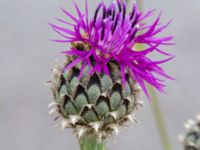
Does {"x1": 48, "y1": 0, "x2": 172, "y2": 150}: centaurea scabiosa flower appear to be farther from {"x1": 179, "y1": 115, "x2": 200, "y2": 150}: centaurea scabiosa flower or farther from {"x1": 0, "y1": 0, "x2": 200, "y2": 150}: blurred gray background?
{"x1": 0, "y1": 0, "x2": 200, "y2": 150}: blurred gray background

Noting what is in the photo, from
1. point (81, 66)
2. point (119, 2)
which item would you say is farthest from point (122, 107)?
point (119, 2)

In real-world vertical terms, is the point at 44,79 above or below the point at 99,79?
above

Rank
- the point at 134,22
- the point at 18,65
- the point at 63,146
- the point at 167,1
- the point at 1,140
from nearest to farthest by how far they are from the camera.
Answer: the point at 134,22 < the point at 1,140 < the point at 63,146 < the point at 18,65 < the point at 167,1

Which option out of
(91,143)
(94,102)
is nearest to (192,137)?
(91,143)

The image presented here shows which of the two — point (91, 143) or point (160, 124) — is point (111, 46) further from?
point (160, 124)

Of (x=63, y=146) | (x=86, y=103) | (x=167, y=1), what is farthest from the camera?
(x=167, y=1)

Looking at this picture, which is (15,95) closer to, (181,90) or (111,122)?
(181,90)
